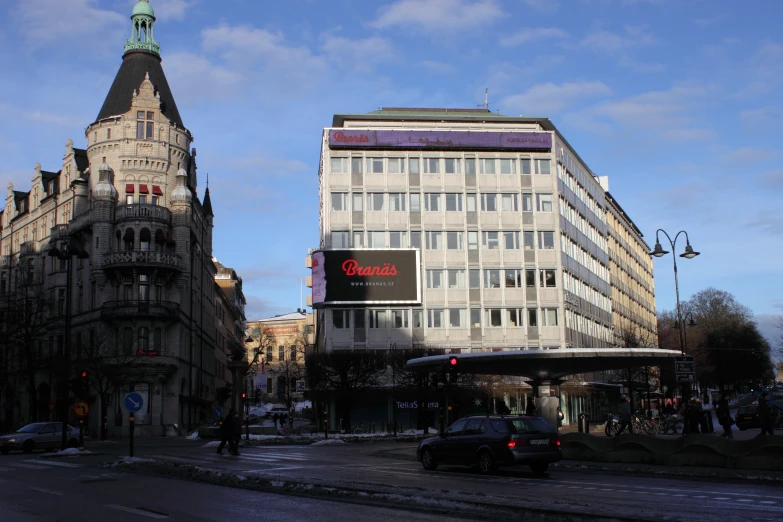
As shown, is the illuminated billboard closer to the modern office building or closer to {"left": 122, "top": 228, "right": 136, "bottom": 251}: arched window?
the modern office building

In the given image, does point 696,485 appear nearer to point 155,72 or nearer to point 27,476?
point 27,476

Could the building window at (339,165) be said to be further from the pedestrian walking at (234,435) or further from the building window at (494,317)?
the pedestrian walking at (234,435)

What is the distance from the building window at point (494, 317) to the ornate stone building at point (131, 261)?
81.8ft

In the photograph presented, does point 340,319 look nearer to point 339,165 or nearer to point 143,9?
point 339,165

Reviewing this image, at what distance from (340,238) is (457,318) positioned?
1161cm

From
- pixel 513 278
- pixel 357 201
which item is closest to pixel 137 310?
pixel 357 201

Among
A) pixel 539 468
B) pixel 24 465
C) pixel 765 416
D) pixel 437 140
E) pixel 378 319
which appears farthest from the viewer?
pixel 437 140

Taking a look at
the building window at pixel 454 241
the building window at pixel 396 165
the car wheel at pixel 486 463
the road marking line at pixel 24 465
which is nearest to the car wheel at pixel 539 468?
the car wheel at pixel 486 463

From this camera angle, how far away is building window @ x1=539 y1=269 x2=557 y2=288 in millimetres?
69062

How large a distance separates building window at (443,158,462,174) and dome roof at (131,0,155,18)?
1132 inches

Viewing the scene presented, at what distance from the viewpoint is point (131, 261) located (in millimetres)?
61812

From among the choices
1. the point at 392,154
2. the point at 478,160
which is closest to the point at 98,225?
the point at 392,154

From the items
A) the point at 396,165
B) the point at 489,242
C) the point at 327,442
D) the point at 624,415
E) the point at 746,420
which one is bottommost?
the point at 327,442

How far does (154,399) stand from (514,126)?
129 feet
